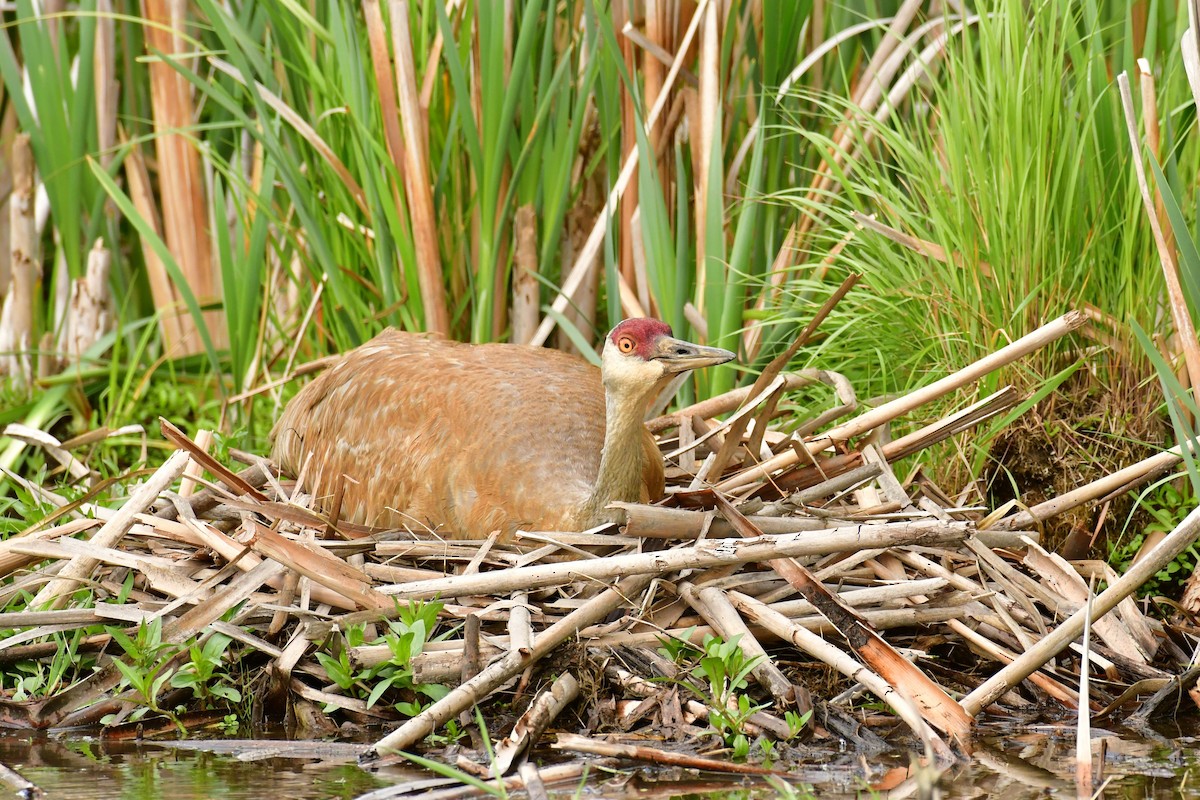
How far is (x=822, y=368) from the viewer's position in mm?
4234

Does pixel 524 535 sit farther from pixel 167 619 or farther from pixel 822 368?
pixel 822 368

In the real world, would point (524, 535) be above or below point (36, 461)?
above

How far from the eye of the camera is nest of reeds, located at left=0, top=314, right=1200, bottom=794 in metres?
2.76

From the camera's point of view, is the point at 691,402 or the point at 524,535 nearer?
the point at 524,535

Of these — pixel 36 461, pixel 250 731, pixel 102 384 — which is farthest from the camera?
pixel 102 384

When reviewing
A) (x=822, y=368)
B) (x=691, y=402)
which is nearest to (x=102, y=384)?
(x=691, y=402)

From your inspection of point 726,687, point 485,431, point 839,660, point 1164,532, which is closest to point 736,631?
point 726,687

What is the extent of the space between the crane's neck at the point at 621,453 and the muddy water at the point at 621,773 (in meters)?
0.86

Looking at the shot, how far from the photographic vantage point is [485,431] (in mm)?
3664

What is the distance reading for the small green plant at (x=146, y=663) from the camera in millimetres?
2924

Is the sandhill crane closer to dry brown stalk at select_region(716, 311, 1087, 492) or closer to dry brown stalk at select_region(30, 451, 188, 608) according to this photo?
Answer: dry brown stalk at select_region(716, 311, 1087, 492)

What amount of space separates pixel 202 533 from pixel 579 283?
187 centimetres

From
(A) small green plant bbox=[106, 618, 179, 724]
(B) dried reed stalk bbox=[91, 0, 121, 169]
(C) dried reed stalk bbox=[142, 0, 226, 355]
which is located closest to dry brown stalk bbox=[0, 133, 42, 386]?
(B) dried reed stalk bbox=[91, 0, 121, 169]

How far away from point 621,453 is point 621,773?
94 cm
